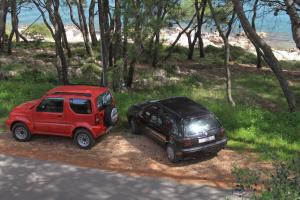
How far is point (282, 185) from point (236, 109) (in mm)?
11058

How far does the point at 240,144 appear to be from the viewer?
48.1 feet

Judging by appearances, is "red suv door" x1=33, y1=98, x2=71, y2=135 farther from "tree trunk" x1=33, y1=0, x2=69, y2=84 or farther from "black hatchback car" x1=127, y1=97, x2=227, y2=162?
"tree trunk" x1=33, y1=0, x2=69, y2=84

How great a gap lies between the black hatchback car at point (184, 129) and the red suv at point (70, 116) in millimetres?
1450

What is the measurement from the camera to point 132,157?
13828mm

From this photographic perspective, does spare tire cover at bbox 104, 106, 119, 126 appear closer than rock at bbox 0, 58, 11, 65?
Yes

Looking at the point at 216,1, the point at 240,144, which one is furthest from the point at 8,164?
the point at 216,1

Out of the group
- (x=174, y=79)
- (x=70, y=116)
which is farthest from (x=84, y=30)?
(x=70, y=116)

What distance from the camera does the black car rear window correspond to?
1398 cm

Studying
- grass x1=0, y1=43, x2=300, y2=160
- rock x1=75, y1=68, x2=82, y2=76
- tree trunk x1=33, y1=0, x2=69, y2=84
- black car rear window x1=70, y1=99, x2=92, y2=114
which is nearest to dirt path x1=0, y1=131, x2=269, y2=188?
grass x1=0, y1=43, x2=300, y2=160

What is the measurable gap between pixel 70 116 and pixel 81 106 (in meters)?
0.48

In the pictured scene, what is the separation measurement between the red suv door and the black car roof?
2.95 metres

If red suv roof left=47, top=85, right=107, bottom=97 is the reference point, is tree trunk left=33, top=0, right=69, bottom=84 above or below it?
above

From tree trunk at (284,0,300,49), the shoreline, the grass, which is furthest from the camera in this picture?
the shoreline

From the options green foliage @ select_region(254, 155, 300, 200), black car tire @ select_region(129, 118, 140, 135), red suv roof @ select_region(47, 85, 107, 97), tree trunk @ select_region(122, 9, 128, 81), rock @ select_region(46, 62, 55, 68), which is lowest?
black car tire @ select_region(129, 118, 140, 135)
